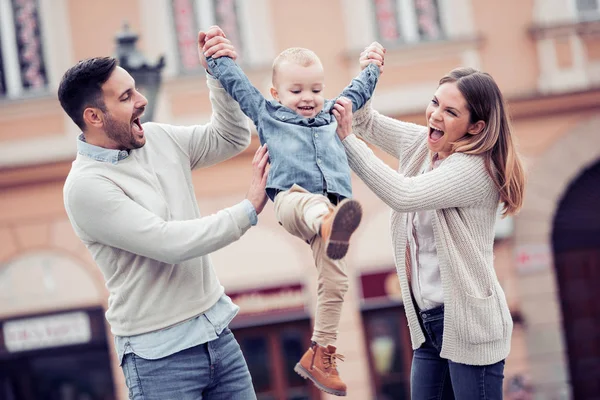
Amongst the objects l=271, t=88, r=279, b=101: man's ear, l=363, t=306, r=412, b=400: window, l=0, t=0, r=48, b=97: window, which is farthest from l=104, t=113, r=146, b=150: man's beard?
l=0, t=0, r=48, b=97: window

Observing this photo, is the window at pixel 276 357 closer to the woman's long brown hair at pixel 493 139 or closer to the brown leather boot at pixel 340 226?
the woman's long brown hair at pixel 493 139

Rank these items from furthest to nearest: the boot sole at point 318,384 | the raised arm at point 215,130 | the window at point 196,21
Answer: the window at point 196,21, the raised arm at point 215,130, the boot sole at point 318,384

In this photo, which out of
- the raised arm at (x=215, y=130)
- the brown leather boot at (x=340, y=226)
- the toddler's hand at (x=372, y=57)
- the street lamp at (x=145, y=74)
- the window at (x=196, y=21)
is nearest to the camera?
the brown leather boot at (x=340, y=226)

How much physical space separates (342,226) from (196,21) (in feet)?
26.2

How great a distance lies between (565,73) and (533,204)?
146 centimetres

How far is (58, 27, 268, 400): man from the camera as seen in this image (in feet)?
9.91

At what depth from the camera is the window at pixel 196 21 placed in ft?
34.7

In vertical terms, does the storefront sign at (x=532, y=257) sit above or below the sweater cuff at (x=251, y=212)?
below

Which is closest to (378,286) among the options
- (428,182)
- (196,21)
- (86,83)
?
(196,21)

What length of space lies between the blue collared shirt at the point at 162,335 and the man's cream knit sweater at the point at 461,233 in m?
0.44

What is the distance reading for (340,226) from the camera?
9.61 ft

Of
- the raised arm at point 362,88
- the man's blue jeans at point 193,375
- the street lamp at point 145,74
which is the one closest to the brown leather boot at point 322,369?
the man's blue jeans at point 193,375

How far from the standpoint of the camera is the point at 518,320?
1070cm

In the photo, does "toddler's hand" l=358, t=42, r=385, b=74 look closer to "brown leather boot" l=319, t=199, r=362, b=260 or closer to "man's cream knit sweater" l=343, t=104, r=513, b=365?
"man's cream knit sweater" l=343, t=104, r=513, b=365
